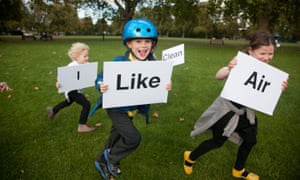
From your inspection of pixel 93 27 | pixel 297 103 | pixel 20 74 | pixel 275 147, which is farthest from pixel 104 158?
pixel 93 27

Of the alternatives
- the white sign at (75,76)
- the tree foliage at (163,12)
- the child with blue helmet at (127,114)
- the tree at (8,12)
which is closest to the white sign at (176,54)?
the white sign at (75,76)

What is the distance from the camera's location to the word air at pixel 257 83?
8.60 feet

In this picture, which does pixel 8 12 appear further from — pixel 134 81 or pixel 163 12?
pixel 134 81

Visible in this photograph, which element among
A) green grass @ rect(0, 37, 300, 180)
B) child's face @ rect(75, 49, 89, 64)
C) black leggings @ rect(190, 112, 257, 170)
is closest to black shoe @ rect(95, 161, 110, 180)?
green grass @ rect(0, 37, 300, 180)

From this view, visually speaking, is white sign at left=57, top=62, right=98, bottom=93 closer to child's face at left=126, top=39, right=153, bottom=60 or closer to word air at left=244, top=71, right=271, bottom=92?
child's face at left=126, top=39, right=153, bottom=60

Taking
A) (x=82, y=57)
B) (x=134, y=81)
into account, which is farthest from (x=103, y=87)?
(x=82, y=57)

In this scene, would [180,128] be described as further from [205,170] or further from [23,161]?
[23,161]

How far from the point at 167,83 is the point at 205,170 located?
1.47m

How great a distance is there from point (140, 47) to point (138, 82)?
0.50 metres

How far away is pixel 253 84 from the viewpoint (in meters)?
2.65

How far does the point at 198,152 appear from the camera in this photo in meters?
3.16

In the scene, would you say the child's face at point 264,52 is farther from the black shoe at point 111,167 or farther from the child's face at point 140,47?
the black shoe at point 111,167

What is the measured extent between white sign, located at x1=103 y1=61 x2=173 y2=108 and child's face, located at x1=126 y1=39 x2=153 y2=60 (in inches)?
14.1

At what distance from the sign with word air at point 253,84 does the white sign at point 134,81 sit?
0.78m
